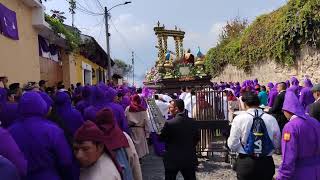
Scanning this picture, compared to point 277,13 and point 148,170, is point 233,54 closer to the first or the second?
point 277,13

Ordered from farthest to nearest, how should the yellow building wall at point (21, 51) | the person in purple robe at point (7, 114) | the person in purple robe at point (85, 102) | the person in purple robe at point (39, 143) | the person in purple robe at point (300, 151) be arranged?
the yellow building wall at point (21, 51) → the person in purple robe at point (85, 102) → the person in purple robe at point (7, 114) → the person in purple robe at point (300, 151) → the person in purple robe at point (39, 143)

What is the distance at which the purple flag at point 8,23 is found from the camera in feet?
39.0

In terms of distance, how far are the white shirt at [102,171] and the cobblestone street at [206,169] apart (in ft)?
19.5

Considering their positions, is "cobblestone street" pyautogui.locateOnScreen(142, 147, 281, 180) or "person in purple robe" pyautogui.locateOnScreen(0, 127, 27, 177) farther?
"cobblestone street" pyautogui.locateOnScreen(142, 147, 281, 180)

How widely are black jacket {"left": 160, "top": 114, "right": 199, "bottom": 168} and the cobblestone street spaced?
9.84 ft

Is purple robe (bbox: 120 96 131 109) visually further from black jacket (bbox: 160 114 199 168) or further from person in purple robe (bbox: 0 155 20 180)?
person in purple robe (bbox: 0 155 20 180)

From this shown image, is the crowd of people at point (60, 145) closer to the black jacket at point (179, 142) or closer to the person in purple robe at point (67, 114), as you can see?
the person in purple robe at point (67, 114)

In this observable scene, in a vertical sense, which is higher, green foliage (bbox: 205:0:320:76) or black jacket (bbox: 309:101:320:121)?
green foliage (bbox: 205:0:320:76)

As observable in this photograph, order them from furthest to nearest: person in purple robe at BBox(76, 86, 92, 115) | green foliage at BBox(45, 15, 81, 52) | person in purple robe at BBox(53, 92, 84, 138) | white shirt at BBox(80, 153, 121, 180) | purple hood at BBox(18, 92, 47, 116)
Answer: green foliage at BBox(45, 15, 81, 52) < person in purple robe at BBox(76, 86, 92, 115) < person in purple robe at BBox(53, 92, 84, 138) < purple hood at BBox(18, 92, 47, 116) < white shirt at BBox(80, 153, 121, 180)

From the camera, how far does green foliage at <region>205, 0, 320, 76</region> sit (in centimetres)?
1845

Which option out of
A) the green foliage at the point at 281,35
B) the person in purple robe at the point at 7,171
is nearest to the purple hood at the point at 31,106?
the person in purple robe at the point at 7,171

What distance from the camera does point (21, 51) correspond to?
14.2m

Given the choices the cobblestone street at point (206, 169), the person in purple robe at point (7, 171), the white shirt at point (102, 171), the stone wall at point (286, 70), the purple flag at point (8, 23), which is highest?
the purple flag at point (8, 23)

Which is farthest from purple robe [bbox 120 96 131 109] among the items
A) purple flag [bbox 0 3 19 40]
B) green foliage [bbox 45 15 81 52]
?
green foliage [bbox 45 15 81 52]
